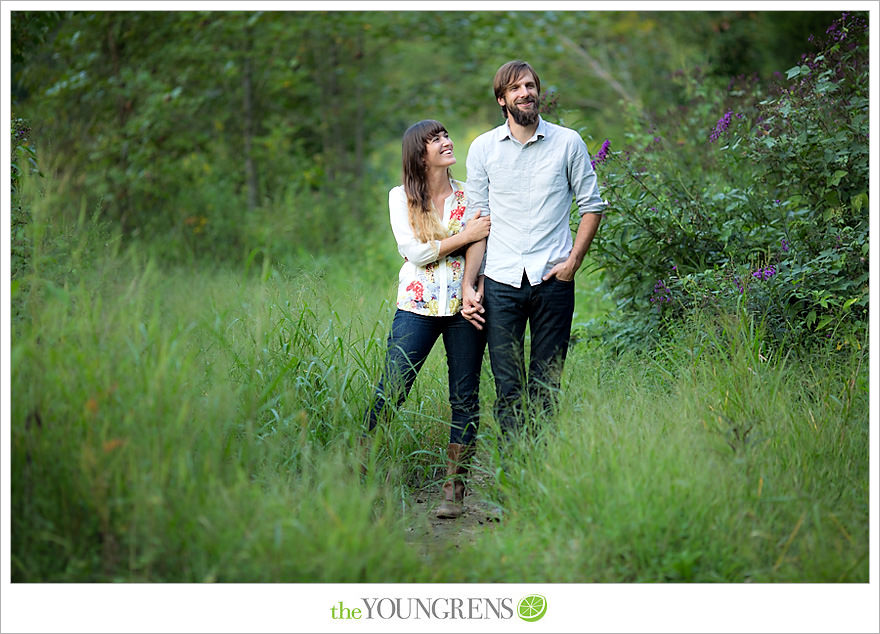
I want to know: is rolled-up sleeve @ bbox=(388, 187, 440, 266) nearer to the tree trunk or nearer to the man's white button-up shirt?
the man's white button-up shirt

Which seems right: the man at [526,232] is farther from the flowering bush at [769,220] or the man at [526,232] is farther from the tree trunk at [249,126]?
the tree trunk at [249,126]

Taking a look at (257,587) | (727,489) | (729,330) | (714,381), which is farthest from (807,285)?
(257,587)

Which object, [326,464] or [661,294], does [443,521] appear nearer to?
[326,464]

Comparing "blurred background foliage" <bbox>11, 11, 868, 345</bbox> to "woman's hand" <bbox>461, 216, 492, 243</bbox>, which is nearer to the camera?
"woman's hand" <bbox>461, 216, 492, 243</bbox>

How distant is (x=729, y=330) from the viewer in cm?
397

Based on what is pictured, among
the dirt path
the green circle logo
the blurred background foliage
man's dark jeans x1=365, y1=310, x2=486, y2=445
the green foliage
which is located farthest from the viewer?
the blurred background foliage

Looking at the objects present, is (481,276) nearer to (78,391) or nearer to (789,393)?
(789,393)

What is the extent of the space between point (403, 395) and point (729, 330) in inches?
66.0

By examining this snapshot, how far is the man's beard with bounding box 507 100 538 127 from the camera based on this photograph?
350cm

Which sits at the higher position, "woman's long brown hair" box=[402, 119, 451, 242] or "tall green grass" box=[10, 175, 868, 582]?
"woman's long brown hair" box=[402, 119, 451, 242]

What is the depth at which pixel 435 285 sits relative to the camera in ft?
12.0

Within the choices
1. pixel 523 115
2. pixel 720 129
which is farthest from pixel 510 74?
pixel 720 129

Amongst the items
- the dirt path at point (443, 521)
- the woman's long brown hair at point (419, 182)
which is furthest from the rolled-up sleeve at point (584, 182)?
the dirt path at point (443, 521)

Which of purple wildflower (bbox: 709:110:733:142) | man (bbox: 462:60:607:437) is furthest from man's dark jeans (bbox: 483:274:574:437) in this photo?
purple wildflower (bbox: 709:110:733:142)
